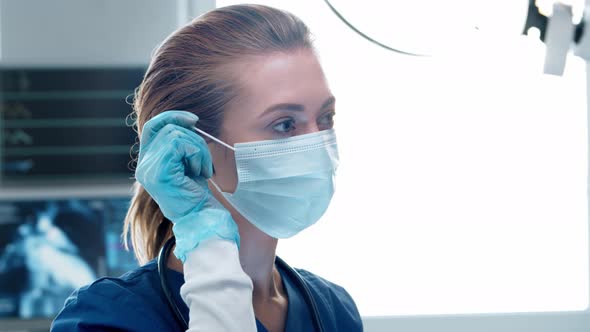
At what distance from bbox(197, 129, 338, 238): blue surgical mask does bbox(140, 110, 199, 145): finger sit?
0.05m

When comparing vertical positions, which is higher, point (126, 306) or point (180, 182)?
point (180, 182)

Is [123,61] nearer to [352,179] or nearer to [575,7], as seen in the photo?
[352,179]

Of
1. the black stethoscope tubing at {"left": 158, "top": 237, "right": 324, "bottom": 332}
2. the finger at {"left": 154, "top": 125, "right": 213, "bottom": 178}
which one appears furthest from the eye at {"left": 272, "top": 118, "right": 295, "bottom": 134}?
the black stethoscope tubing at {"left": 158, "top": 237, "right": 324, "bottom": 332}

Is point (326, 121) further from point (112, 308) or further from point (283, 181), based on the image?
point (112, 308)

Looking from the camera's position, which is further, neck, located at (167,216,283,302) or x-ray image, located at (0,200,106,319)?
x-ray image, located at (0,200,106,319)

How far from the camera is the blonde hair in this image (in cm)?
120

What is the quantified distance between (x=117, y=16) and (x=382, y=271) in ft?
3.66

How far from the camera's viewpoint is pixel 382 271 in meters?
2.10

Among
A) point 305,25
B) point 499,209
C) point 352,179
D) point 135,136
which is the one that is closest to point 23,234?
point 135,136

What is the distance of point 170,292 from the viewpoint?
1.11 meters

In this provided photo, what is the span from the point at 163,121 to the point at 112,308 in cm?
31

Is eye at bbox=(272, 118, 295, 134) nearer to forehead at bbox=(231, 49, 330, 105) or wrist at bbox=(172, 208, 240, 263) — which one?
forehead at bbox=(231, 49, 330, 105)

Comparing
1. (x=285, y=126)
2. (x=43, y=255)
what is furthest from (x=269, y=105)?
(x=43, y=255)

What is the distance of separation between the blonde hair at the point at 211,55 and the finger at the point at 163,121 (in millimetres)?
85
